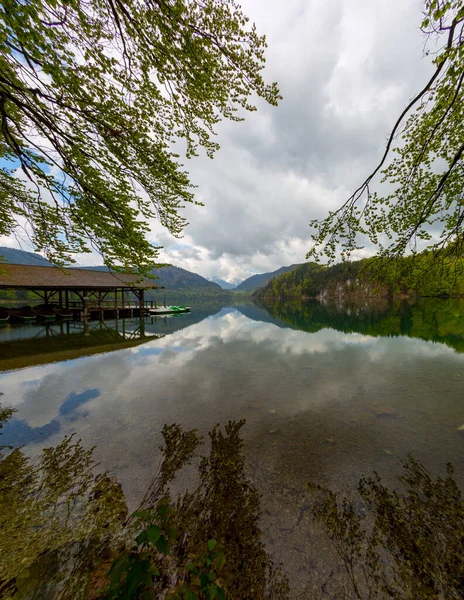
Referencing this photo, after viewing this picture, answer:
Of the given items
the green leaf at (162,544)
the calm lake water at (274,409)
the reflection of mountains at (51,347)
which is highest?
the green leaf at (162,544)

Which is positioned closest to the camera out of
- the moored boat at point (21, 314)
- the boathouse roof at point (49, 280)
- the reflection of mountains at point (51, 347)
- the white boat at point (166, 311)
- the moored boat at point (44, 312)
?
the reflection of mountains at point (51, 347)

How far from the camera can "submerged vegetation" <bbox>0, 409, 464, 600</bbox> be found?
2.57 metres

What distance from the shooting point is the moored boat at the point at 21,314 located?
2956cm

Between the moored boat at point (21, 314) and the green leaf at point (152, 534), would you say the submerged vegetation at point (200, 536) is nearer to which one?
the green leaf at point (152, 534)

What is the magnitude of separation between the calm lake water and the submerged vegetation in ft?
1.10

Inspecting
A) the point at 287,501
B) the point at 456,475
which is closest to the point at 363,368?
the point at 456,475

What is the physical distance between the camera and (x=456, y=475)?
15.0 feet

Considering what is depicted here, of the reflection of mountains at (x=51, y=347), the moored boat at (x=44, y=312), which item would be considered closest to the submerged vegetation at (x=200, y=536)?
the reflection of mountains at (x=51, y=347)

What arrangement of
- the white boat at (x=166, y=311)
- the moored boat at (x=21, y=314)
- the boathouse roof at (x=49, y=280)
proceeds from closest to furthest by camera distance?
the boathouse roof at (x=49, y=280), the moored boat at (x=21, y=314), the white boat at (x=166, y=311)

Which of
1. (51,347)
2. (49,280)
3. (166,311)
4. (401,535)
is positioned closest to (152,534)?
(401,535)

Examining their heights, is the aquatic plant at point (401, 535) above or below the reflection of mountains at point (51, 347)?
below

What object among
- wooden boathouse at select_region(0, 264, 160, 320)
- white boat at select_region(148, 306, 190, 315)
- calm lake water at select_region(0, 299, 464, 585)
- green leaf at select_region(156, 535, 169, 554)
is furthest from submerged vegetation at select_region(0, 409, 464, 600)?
white boat at select_region(148, 306, 190, 315)

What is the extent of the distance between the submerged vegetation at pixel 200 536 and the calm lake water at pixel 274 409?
34 centimetres

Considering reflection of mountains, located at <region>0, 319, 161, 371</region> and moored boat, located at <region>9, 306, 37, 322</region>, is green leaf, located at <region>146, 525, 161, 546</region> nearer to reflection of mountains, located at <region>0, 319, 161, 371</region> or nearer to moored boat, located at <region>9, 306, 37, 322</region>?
reflection of mountains, located at <region>0, 319, 161, 371</region>
